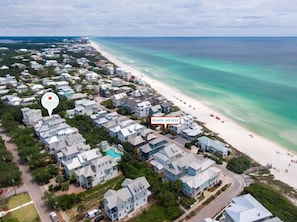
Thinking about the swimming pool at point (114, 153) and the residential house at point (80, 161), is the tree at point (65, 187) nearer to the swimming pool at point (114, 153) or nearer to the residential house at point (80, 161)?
the residential house at point (80, 161)

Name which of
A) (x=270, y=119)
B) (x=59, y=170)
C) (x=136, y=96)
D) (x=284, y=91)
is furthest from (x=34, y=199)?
(x=284, y=91)

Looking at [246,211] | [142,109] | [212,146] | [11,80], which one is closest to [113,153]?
[212,146]

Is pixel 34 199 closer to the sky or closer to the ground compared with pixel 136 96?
closer to the ground

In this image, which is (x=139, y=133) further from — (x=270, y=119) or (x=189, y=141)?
(x=270, y=119)

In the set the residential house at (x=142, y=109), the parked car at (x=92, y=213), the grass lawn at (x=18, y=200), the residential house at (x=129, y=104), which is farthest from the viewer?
the residential house at (x=129, y=104)

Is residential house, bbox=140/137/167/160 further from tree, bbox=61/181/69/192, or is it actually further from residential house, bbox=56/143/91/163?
tree, bbox=61/181/69/192

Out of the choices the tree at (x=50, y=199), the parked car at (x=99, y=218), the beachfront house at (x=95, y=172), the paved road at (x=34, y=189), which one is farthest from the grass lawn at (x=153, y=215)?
the paved road at (x=34, y=189)

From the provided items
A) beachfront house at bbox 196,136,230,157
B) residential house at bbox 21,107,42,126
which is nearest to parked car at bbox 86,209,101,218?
beachfront house at bbox 196,136,230,157

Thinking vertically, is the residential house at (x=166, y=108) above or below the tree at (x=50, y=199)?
above
